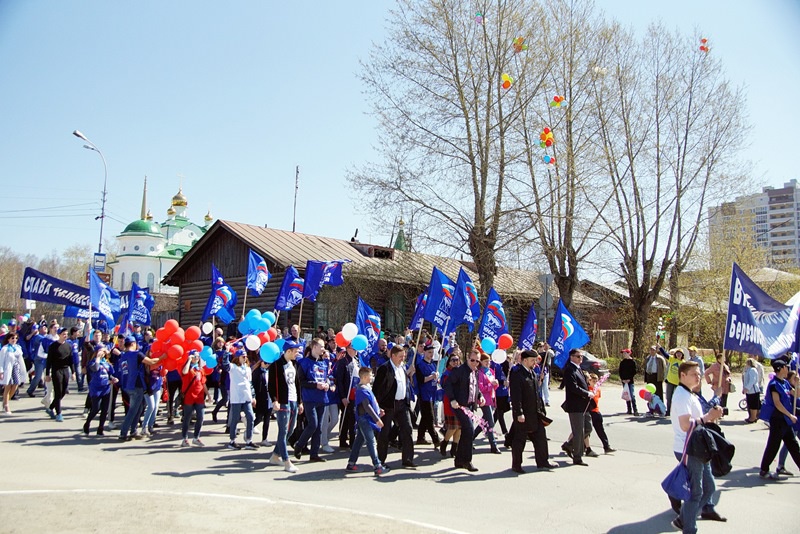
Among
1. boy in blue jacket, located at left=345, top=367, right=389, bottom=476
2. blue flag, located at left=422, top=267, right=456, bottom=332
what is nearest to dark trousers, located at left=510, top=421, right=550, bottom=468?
boy in blue jacket, located at left=345, top=367, right=389, bottom=476

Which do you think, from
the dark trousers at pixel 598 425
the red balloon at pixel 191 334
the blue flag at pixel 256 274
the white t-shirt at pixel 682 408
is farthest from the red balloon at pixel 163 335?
the white t-shirt at pixel 682 408

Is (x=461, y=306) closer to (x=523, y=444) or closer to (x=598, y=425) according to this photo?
(x=598, y=425)

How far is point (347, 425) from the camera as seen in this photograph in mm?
11648

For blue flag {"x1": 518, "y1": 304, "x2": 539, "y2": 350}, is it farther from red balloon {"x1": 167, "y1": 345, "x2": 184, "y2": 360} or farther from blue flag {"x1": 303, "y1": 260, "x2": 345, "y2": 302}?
red balloon {"x1": 167, "y1": 345, "x2": 184, "y2": 360}

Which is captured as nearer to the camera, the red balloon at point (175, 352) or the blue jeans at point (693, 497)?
the blue jeans at point (693, 497)

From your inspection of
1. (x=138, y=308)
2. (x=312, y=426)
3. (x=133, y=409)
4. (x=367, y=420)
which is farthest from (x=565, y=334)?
(x=138, y=308)

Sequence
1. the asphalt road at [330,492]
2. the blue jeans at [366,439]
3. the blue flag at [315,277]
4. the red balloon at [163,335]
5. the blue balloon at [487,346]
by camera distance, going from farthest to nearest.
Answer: the blue flag at [315,277], the blue balloon at [487,346], the red balloon at [163,335], the blue jeans at [366,439], the asphalt road at [330,492]

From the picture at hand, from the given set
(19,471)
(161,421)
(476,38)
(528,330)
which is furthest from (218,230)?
(19,471)

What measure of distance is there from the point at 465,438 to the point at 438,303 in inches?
157

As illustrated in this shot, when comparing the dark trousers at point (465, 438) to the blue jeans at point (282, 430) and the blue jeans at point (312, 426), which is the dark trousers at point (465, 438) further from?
the blue jeans at point (282, 430)

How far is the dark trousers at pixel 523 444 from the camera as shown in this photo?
31.9 ft

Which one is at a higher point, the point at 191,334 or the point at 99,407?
the point at 191,334

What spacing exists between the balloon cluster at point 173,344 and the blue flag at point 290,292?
12.3 feet

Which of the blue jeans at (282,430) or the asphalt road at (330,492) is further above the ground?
the blue jeans at (282,430)
